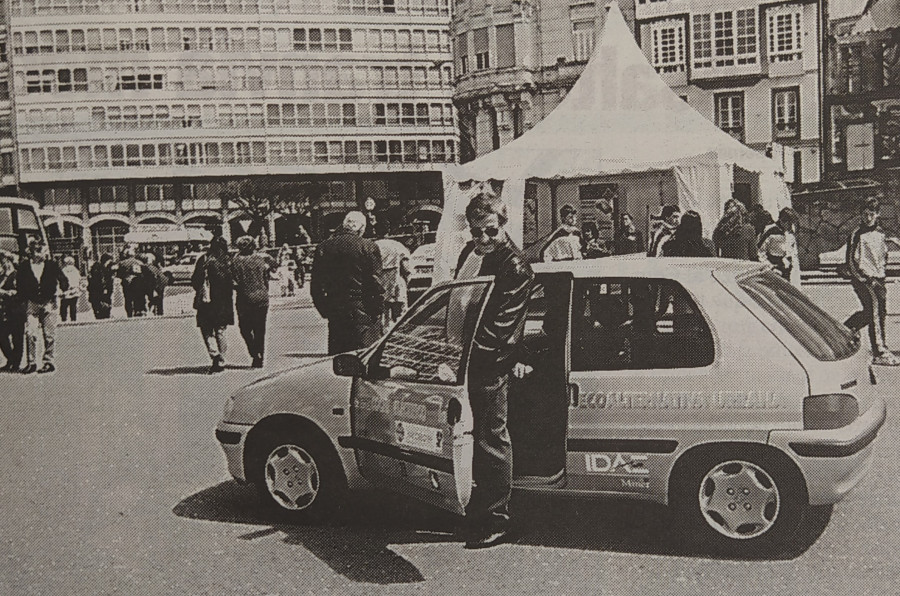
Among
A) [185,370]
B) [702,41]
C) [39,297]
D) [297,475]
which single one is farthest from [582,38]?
[39,297]

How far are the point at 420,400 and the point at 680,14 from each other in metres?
1.87

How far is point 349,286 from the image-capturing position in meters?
5.02

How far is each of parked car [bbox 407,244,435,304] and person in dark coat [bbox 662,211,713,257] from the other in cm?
98

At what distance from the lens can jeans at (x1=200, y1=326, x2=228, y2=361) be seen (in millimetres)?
5750

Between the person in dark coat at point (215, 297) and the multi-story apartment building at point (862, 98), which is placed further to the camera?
the person in dark coat at point (215, 297)

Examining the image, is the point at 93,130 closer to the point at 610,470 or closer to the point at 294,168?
the point at 294,168

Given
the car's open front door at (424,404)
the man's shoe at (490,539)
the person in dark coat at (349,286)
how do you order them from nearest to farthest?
the car's open front door at (424,404) → the man's shoe at (490,539) → the person in dark coat at (349,286)

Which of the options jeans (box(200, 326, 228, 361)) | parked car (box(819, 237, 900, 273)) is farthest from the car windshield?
jeans (box(200, 326, 228, 361))

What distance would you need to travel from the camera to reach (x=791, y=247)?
14.1 feet

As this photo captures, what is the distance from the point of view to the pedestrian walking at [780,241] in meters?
4.18

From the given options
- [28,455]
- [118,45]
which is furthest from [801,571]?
[28,455]

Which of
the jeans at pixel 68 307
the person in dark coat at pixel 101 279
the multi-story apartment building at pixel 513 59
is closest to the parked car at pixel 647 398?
the multi-story apartment building at pixel 513 59

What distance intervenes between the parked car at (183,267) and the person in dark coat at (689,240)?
197cm

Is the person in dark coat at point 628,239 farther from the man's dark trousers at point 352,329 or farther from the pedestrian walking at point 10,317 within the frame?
the pedestrian walking at point 10,317
